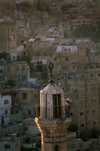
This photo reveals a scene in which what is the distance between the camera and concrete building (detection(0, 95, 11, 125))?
2108 cm

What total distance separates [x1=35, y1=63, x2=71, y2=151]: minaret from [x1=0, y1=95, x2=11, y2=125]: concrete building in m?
14.3

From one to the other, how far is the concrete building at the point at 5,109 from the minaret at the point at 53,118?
1426cm

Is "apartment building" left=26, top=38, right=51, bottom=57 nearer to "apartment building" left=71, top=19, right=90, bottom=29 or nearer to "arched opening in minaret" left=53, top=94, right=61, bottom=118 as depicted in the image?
"apartment building" left=71, top=19, right=90, bottom=29

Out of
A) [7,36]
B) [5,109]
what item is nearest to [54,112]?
[5,109]

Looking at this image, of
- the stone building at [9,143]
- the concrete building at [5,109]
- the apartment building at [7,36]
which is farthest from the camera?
the apartment building at [7,36]

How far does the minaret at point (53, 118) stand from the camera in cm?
671

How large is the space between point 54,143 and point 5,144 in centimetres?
1151

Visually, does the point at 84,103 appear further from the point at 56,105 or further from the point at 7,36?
the point at 56,105

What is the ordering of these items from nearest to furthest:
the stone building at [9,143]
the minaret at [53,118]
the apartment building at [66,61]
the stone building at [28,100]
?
the minaret at [53,118] < the stone building at [9,143] < the stone building at [28,100] < the apartment building at [66,61]

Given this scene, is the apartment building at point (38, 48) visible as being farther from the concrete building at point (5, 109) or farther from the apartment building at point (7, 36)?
the concrete building at point (5, 109)

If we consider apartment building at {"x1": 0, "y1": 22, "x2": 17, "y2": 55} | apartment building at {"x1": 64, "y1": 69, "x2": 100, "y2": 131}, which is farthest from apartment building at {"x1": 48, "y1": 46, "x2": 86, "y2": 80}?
apartment building at {"x1": 64, "y1": 69, "x2": 100, "y2": 131}

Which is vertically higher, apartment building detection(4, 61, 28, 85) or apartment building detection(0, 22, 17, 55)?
apartment building detection(0, 22, 17, 55)

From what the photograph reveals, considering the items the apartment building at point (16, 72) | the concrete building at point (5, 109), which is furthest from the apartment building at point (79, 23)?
the concrete building at point (5, 109)

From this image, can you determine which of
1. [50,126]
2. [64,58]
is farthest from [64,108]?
[64,58]
